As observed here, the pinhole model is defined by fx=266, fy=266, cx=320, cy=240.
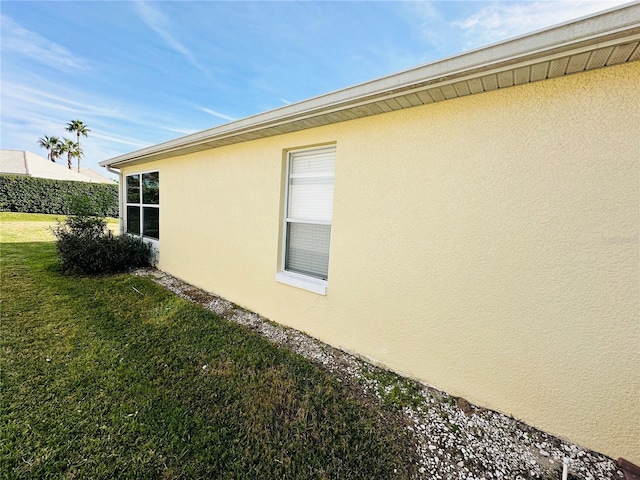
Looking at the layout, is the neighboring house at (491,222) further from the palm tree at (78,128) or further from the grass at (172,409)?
the palm tree at (78,128)

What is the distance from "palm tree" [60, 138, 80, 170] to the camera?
4234 centimetres

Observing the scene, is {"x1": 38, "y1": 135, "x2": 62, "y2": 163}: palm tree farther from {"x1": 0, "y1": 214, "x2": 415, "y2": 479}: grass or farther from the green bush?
{"x1": 0, "y1": 214, "x2": 415, "y2": 479}: grass

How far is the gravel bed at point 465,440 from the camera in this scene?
6.50ft

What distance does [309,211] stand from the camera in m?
4.18

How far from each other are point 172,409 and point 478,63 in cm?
402

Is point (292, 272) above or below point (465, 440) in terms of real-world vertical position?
above

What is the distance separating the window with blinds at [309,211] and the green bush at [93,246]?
18.8 ft

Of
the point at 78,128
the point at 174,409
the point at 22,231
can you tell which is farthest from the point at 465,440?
the point at 78,128

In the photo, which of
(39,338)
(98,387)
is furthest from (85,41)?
(98,387)

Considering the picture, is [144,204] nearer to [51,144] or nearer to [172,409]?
[172,409]

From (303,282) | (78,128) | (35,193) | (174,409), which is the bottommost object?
(174,409)

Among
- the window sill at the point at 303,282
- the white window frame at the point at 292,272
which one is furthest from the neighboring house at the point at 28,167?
the window sill at the point at 303,282

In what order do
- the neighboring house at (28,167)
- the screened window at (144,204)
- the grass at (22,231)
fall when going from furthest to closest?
1. the neighboring house at (28,167)
2. the grass at (22,231)
3. the screened window at (144,204)

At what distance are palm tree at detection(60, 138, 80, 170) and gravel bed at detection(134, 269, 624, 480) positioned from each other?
58348 mm
